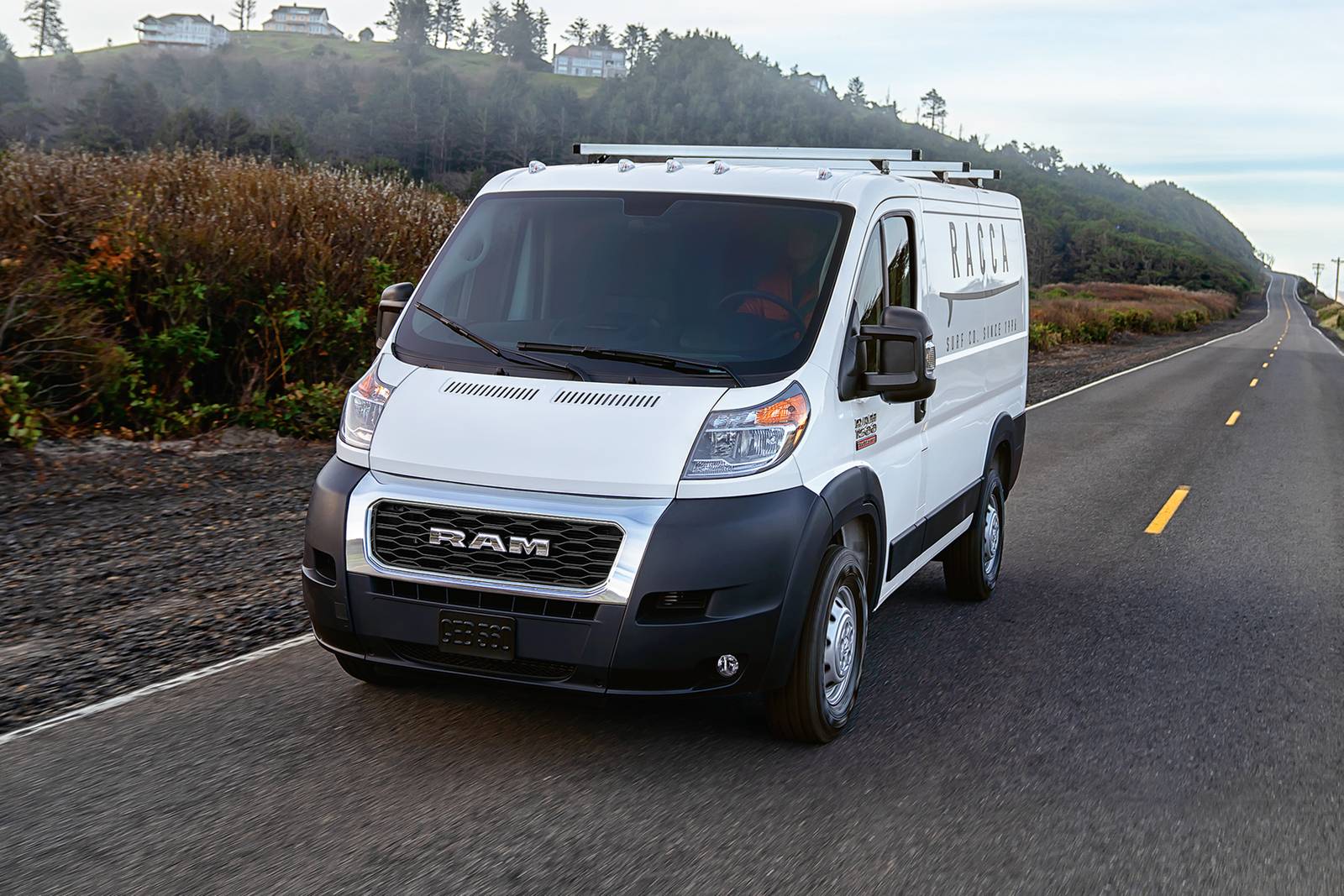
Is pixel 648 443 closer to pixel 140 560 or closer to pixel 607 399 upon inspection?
pixel 607 399

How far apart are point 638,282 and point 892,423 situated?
1.24 m

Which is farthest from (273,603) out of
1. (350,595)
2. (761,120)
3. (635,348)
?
(761,120)

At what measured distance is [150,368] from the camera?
1144 centimetres

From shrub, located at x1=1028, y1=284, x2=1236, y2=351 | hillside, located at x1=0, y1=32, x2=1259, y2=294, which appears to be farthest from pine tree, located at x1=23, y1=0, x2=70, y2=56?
shrub, located at x1=1028, y1=284, x2=1236, y2=351

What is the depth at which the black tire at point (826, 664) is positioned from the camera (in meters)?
4.44

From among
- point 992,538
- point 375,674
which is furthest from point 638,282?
point 992,538

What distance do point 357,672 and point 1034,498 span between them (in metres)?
7.47

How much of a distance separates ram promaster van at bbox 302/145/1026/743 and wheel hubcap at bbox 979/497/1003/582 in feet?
4.62

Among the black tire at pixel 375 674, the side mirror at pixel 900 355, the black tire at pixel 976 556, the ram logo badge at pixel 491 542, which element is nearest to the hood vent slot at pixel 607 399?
the ram logo badge at pixel 491 542

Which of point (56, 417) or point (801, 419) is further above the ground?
point (801, 419)

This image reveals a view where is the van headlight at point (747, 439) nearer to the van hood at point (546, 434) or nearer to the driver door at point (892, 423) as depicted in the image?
the van hood at point (546, 434)

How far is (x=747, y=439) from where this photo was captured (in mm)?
4266

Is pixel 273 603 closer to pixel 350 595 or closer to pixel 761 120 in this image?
pixel 350 595

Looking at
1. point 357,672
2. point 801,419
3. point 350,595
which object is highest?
point 801,419
